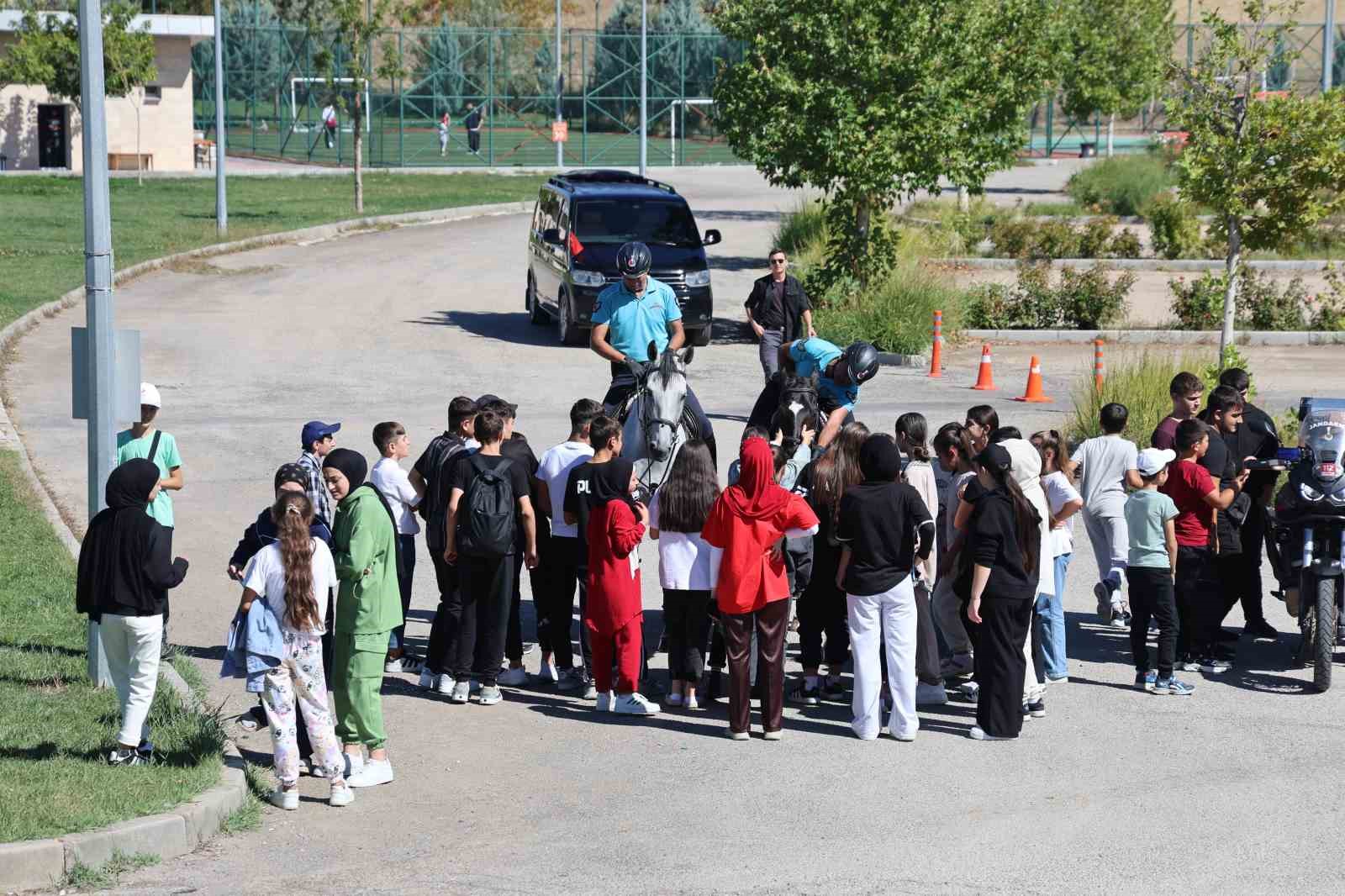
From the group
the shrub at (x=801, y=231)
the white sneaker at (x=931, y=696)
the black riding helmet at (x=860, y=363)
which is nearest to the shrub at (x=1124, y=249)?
the shrub at (x=801, y=231)

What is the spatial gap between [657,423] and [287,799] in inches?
134

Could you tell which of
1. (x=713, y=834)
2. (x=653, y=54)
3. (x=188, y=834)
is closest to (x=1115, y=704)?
(x=713, y=834)

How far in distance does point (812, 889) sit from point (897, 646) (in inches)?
92.2

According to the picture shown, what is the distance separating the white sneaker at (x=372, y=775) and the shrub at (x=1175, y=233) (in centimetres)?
2700

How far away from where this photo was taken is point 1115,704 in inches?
388

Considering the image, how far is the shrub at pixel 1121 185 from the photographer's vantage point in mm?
43344

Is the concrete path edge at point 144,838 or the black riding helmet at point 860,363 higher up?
the black riding helmet at point 860,363

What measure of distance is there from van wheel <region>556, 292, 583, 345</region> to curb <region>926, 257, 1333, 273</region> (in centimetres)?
971

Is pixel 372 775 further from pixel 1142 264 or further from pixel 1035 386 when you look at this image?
pixel 1142 264

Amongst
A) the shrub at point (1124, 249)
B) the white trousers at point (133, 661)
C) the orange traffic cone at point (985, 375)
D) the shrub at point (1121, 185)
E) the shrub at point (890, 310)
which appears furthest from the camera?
the shrub at point (1121, 185)

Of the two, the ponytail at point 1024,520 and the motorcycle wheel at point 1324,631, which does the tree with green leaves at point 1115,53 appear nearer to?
the motorcycle wheel at point 1324,631

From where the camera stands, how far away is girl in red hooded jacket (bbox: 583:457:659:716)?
9.46 metres

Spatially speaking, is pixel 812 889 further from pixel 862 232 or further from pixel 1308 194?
pixel 862 232

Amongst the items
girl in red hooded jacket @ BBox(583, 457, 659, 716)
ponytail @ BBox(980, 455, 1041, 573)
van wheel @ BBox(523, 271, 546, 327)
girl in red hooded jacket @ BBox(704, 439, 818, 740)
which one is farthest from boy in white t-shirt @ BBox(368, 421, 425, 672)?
van wheel @ BBox(523, 271, 546, 327)
